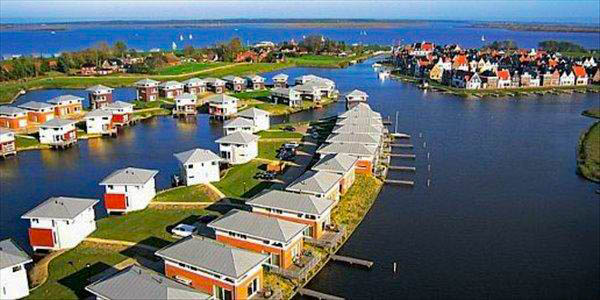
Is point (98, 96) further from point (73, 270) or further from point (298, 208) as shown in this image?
point (298, 208)

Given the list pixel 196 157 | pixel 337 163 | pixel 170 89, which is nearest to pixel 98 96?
pixel 170 89

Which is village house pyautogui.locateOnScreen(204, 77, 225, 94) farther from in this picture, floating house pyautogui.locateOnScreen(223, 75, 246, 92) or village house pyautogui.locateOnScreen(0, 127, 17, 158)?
village house pyautogui.locateOnScreen(0, 127, 17, 158)

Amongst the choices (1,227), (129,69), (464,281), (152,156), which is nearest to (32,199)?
(1,227)

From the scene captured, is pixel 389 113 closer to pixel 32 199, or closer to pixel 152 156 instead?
pixel 152 156

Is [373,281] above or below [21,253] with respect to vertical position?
below

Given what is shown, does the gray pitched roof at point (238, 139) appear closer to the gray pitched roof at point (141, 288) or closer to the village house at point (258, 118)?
the village house at point (258, 118)

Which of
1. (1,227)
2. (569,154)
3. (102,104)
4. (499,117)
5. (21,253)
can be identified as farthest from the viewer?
(102,104)
